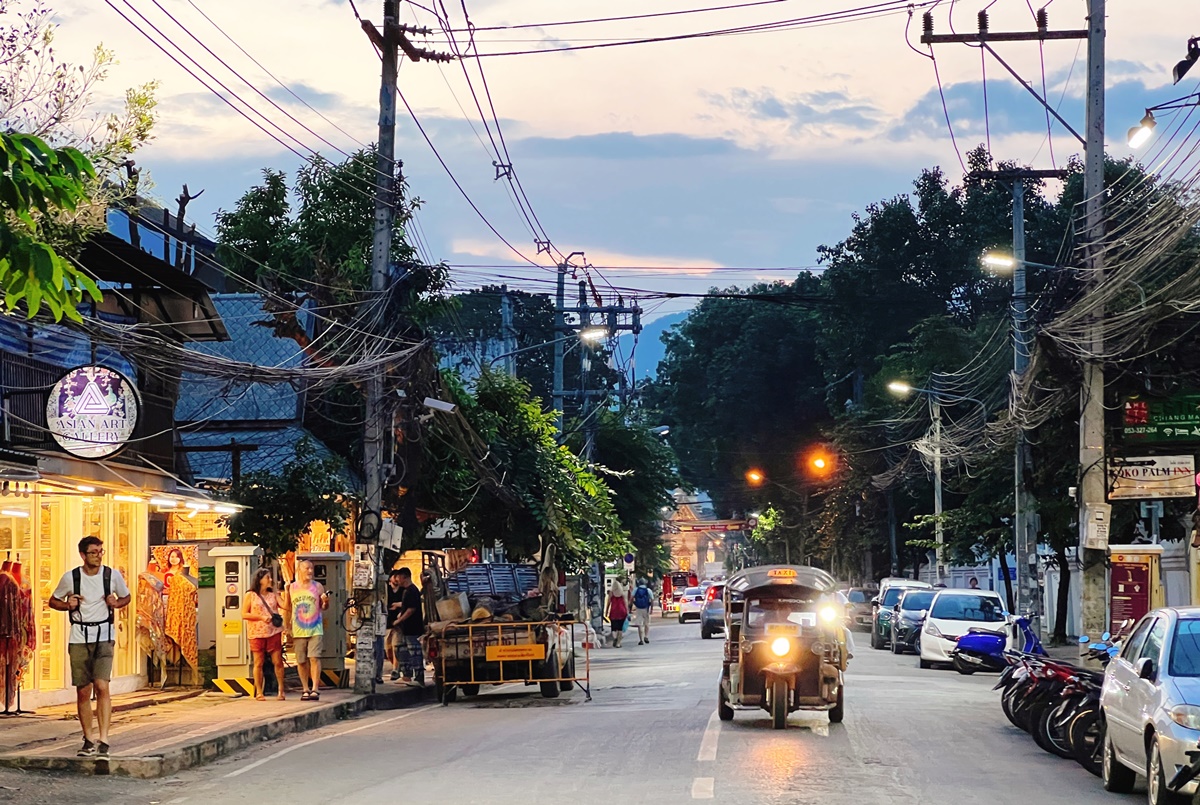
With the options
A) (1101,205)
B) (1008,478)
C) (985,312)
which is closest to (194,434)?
(1101,205)

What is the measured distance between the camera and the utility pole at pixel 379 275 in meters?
24.7

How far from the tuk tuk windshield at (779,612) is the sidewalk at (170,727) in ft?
19.2

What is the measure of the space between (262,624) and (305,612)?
0.66m

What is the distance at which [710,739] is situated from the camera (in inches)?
665

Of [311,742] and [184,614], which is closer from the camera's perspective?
[311,742]

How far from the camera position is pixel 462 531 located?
36.6 metres

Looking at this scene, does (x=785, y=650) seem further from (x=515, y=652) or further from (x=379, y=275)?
(x=379, y=275)

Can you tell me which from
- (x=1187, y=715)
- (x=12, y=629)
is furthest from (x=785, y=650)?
(x=12, y=629)

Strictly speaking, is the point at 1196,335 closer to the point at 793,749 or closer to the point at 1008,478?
the point at 793,749

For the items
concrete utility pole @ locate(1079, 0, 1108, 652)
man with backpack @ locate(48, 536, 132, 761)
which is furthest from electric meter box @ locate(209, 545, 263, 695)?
concrete utility pole @ locate(1079, 0, 1108, 652)

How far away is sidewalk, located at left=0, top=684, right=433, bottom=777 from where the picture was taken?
1488cm

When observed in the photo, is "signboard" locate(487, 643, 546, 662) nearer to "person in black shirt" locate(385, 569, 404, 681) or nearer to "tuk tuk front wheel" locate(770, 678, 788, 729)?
"person in black shirt" locate(385, 569, 404, 681)

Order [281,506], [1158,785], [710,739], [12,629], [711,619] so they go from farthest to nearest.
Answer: [711,619]
[281,506]
[12,629]
[710,739]
[1158,785]

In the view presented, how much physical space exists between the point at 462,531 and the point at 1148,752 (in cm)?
2551
